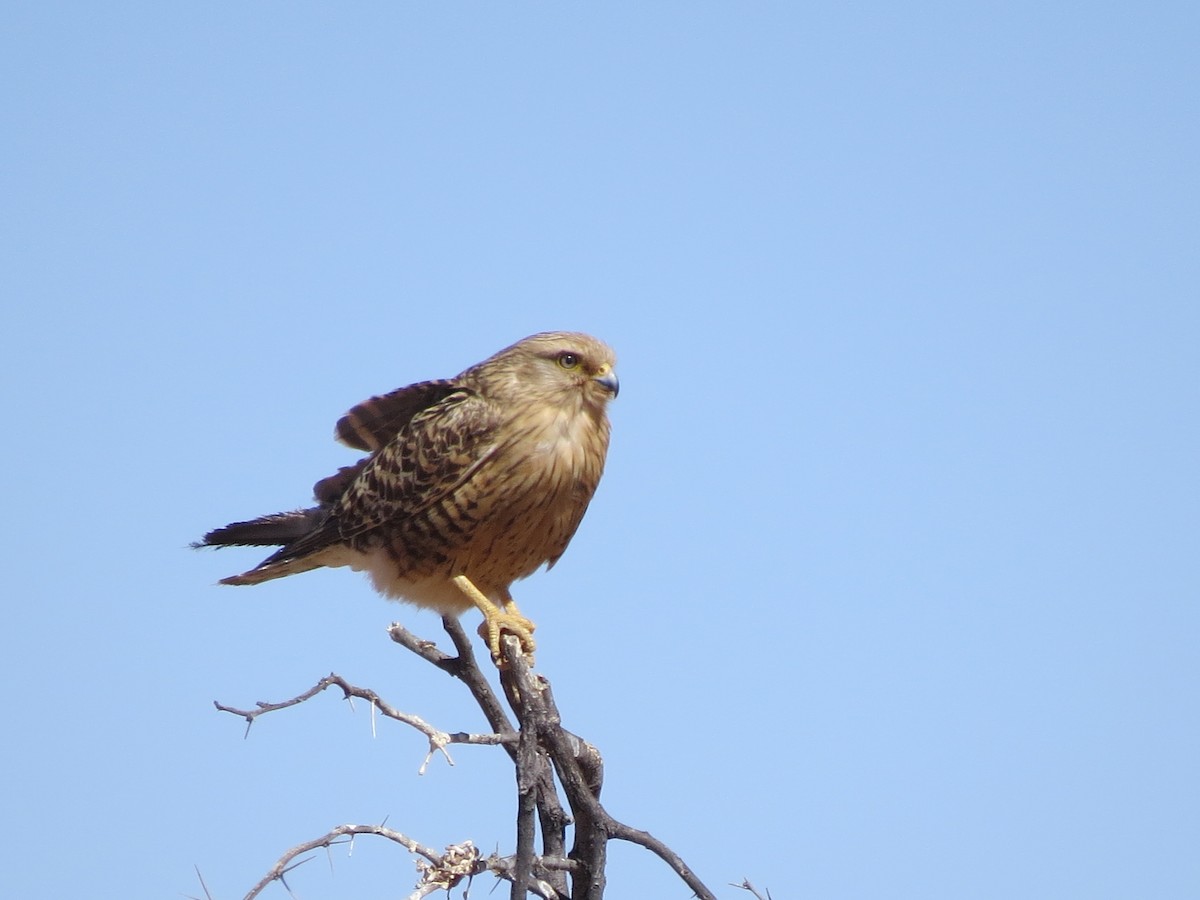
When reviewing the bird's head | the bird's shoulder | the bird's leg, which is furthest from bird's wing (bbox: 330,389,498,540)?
the bird's leg

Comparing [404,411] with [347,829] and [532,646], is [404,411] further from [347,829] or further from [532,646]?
[347,829]

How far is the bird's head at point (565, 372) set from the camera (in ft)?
15.1

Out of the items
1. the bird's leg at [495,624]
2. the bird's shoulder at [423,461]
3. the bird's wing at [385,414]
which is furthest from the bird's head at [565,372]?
the bird's leg at [495,624]

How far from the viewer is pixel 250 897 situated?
3.11 m

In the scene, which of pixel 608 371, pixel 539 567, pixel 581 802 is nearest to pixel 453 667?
pixel 539 567

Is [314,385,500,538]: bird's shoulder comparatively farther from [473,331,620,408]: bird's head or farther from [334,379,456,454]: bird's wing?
[473,331,620,408]: bird's head

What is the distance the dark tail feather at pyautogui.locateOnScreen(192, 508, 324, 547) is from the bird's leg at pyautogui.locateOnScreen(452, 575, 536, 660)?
3.54ft

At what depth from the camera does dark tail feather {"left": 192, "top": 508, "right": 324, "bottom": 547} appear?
523 cm

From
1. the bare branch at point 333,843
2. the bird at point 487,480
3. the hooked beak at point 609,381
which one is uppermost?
the hooked beak at point 609,381

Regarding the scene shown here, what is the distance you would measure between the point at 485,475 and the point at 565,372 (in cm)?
50

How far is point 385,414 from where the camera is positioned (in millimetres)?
5051

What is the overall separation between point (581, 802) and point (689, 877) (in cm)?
36

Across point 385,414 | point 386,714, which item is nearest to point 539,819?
point 386,714

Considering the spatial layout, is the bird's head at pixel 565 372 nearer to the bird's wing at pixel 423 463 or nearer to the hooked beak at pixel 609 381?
the hooked beak at pixel 609 381
